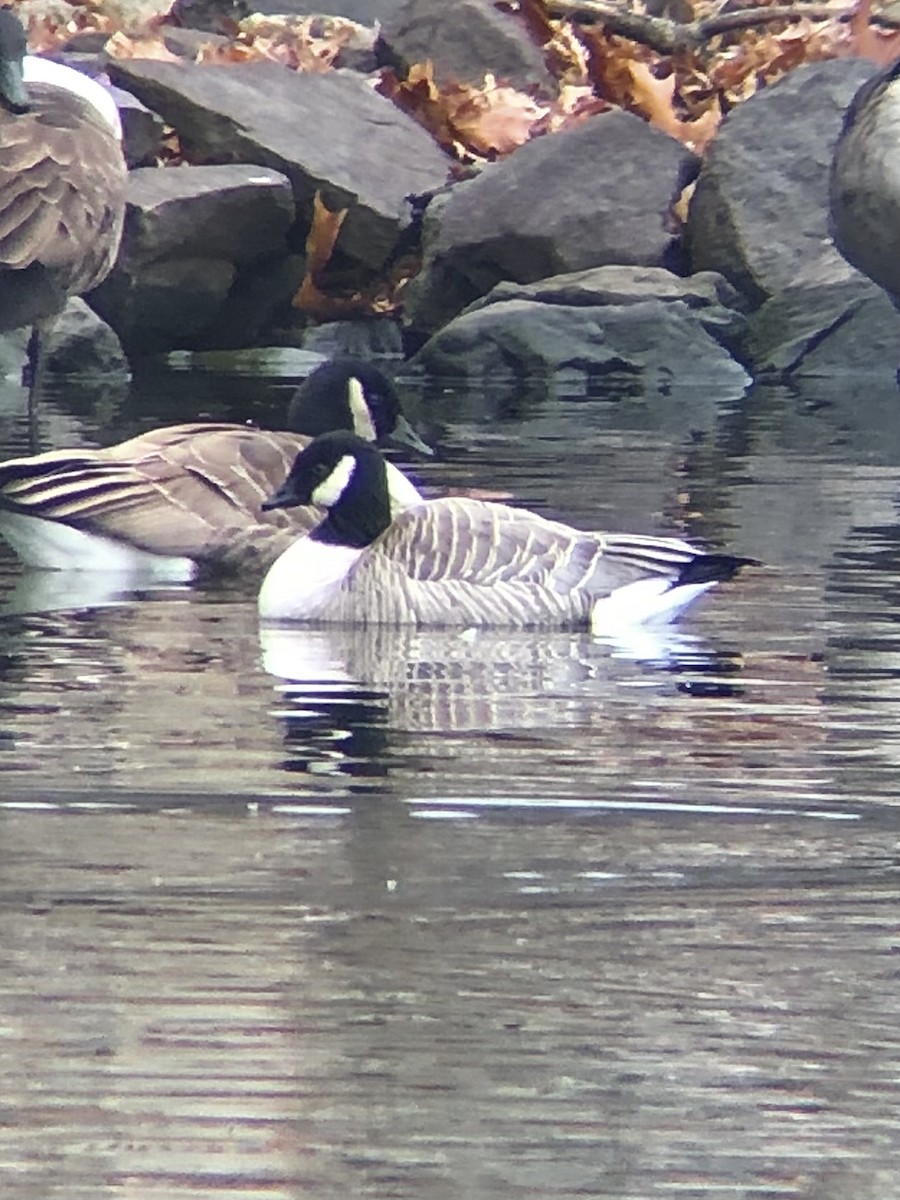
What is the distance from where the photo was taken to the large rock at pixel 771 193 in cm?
1716

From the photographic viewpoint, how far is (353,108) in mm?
18594

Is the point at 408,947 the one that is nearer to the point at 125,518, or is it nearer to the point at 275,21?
the point at 125,518

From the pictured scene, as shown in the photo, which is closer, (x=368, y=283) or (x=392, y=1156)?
(x=392, y=1156)

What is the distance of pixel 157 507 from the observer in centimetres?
911

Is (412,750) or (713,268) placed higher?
(713,268)

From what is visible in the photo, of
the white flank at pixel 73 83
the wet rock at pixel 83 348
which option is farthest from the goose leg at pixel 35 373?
the wet rock at pixel 83 348

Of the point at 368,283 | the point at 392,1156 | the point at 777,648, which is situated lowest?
the point at 392,1156

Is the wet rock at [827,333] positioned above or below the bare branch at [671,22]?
below

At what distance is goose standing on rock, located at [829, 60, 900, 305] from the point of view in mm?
14570

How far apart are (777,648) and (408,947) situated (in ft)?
10.4

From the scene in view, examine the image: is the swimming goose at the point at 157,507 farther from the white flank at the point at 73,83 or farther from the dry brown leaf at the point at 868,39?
the dry brown leaf at the point at 868,39

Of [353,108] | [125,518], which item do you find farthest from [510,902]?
[353,108]

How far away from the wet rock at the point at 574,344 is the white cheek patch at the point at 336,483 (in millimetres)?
7590

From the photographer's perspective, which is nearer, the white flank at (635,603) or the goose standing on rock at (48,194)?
the white flank at (635,603)
